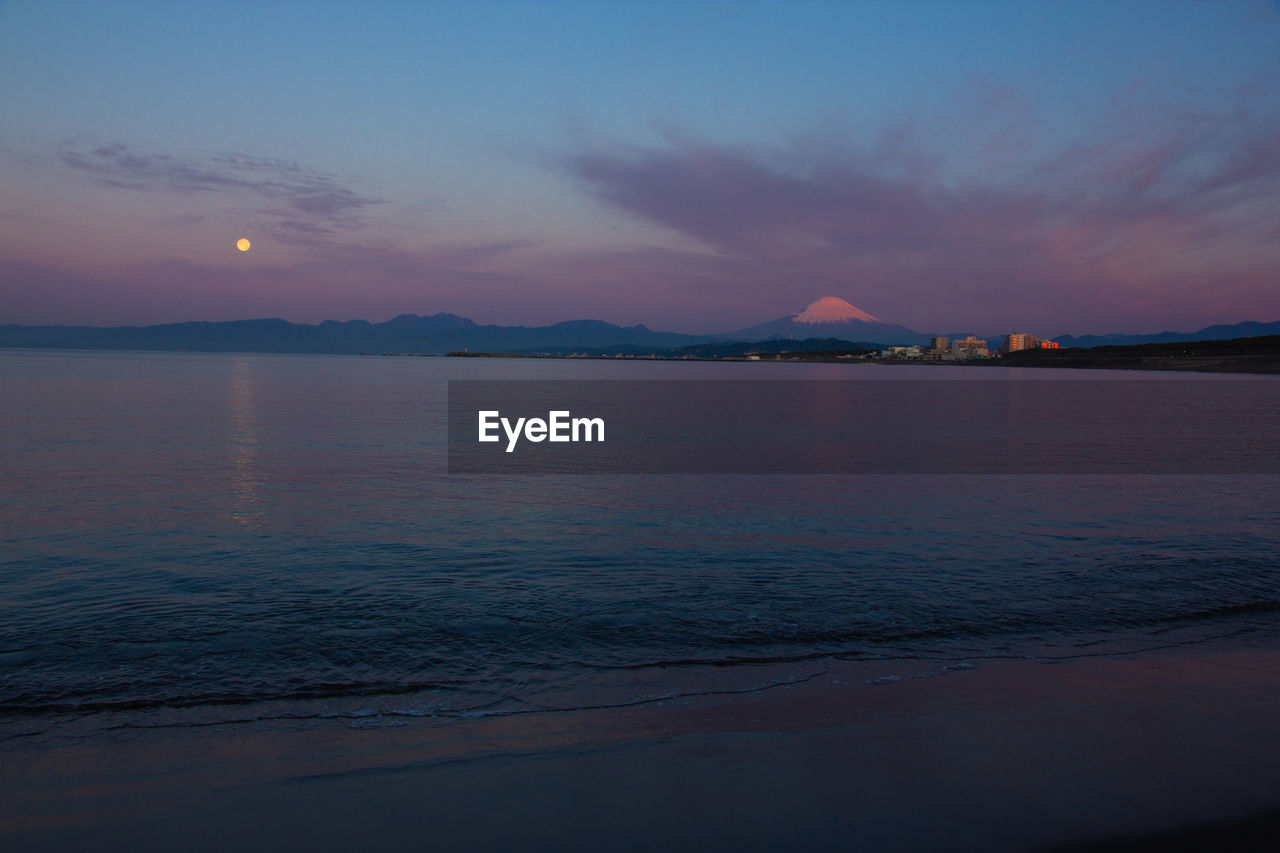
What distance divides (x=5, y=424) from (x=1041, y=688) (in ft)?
132

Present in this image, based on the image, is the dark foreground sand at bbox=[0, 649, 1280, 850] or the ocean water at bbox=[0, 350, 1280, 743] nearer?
the dark foreground sand at bbox=[0, 649, 1280, 850]

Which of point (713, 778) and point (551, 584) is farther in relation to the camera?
point (551, 584)

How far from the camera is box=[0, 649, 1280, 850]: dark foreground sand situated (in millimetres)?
5496

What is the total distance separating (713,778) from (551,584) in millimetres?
5820

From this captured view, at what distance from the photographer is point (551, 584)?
1172 centimetres

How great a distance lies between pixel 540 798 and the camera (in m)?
5.95

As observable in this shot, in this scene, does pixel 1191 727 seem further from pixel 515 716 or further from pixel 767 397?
pixel 767 397

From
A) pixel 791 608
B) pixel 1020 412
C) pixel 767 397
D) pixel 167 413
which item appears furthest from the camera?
pixel 767 397

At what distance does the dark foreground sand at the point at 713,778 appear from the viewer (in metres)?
5.50

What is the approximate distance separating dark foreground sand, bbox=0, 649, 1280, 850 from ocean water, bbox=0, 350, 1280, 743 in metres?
0.59

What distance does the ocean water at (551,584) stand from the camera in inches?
321

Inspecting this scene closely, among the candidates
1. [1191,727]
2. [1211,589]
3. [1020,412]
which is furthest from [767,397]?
[1191,727]

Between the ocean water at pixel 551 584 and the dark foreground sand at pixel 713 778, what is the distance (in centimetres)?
59

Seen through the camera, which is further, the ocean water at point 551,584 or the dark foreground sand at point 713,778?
the ocean water at point 551,584
